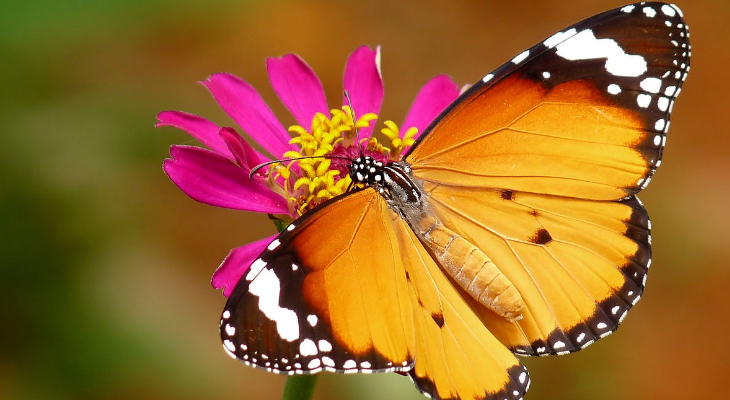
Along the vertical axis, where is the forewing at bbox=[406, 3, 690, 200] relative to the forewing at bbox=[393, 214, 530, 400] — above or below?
above

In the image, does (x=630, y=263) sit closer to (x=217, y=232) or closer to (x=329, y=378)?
(x=329, y=378)

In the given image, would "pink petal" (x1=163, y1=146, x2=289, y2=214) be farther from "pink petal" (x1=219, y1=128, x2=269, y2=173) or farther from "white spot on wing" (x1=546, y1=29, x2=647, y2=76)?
"white spot on wing" (x1=546, y1=29, x2=647, y2=76)

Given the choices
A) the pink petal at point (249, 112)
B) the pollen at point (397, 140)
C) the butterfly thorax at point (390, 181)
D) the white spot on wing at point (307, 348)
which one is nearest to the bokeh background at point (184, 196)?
the pink petal at point (249, 112)

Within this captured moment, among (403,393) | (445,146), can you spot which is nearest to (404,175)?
(445,146)

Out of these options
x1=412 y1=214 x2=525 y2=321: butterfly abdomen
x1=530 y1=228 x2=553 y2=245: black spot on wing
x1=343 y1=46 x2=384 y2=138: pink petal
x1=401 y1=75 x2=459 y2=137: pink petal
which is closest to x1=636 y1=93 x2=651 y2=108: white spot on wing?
x1=530 y1=228 x2=553 y2=245: black spot on wing

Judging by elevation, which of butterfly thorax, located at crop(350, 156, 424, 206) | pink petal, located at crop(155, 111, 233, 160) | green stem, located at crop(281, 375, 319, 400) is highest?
pink petal, located at crop(155, 111, 233, 160)

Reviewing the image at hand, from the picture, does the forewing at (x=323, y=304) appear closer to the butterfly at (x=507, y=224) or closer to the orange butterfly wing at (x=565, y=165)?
the butterfly at (x=507, y=224)

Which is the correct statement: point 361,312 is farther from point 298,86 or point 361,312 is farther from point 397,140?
point 298,86
